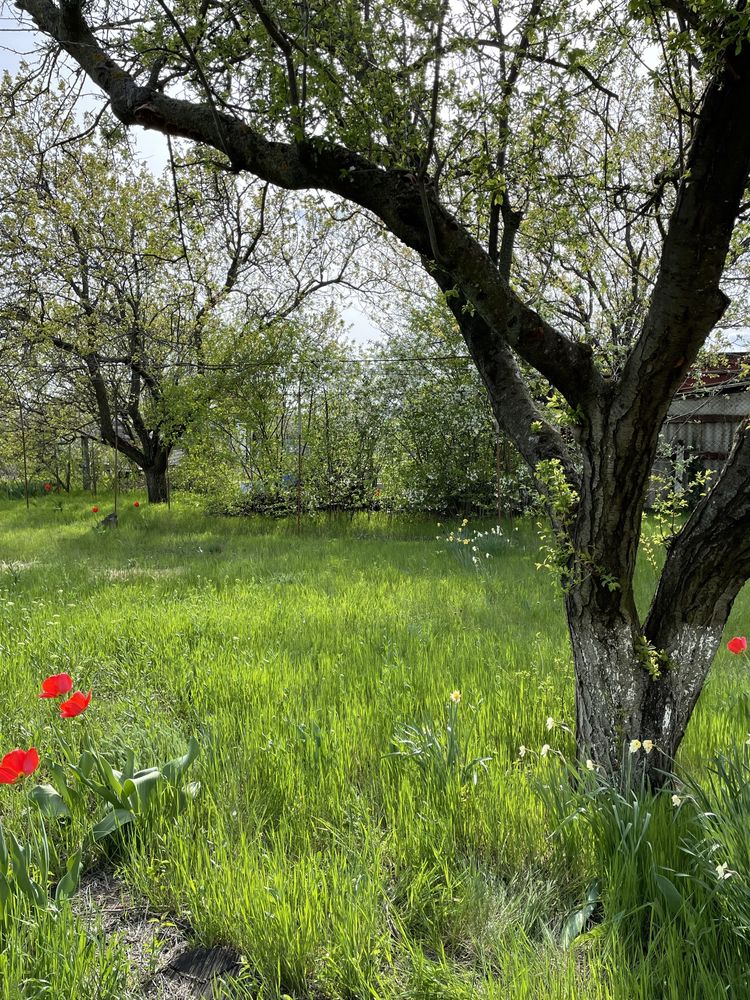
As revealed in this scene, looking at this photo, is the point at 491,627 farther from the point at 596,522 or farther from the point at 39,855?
the point at 39,855

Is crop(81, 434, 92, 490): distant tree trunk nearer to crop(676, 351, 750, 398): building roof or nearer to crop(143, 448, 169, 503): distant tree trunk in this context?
crop(143, 448, 169, 503): distant tree trunk

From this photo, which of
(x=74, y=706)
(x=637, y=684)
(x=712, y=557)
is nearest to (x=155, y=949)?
(x=74, y=706)

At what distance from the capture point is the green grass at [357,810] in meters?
1.38

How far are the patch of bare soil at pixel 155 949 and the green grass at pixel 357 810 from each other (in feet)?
0.14

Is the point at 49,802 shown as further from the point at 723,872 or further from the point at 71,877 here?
the point at 723,872

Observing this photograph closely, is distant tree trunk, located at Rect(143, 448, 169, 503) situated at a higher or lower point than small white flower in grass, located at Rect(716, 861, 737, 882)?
higher

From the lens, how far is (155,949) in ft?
4.85

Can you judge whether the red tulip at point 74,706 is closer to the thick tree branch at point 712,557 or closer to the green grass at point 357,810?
the green grass at point 357,810

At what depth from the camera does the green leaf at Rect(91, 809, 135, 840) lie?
179cm

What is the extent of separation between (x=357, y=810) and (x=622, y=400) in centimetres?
159

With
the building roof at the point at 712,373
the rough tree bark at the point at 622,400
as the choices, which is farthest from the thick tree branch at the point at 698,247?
the building roof at the point at 712,373

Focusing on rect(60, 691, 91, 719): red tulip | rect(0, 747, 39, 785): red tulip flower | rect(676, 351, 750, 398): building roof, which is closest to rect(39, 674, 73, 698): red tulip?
rect(60, 691, 91, 719): red tulip

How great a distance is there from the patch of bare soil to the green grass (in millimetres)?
44

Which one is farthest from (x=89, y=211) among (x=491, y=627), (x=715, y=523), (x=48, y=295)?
(x=715, y=523)
